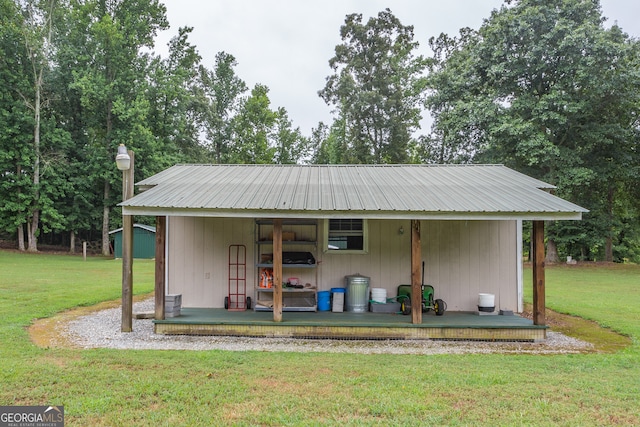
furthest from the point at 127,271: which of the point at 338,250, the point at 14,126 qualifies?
the point at 14,126

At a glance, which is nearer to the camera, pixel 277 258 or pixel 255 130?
pixel 277 258

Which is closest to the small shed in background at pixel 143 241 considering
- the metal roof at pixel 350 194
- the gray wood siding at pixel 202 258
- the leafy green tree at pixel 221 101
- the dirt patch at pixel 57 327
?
the leafy green tree at pixel 221 101

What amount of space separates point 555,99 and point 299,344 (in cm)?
1800

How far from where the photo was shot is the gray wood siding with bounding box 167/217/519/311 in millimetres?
8383

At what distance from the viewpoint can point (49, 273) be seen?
14.9 metres

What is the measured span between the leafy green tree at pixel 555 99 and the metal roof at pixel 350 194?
11660 millimetres

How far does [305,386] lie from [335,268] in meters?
4.19

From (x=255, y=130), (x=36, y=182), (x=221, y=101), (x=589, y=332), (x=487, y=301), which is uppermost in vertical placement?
(x=221, y=101)

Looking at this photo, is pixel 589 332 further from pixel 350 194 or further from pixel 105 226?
pixel 105 226

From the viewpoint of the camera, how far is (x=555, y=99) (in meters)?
18.8

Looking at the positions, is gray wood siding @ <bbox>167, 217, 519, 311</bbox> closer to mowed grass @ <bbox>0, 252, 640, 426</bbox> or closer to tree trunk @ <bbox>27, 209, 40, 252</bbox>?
mowed grass @ <bbox>0, 252, 640, 426</bbox>

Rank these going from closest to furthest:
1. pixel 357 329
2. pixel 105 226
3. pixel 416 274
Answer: pixel 416 274 < pixel 357 329 < pixel 105 226

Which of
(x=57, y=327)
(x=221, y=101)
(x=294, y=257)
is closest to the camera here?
(x=57, y=327)

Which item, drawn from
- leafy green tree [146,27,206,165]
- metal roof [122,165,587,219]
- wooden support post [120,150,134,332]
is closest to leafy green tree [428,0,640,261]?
metal roof [122,165,587,219]
